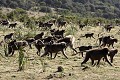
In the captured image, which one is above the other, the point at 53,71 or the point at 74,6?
the point at 53,71

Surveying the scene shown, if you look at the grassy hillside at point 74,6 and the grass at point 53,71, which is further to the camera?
the grassy hillside at point 74,6

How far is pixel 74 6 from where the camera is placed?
153 m

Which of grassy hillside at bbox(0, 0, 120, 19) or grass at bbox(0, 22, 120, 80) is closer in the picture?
grass at bbox(0, 22, 120, 80)

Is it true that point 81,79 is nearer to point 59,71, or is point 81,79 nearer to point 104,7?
point 59,71

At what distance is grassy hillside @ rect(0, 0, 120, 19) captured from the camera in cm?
Result: 12738

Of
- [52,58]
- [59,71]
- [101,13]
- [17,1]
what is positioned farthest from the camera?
[101,13]

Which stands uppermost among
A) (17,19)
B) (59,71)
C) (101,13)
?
(59,71)

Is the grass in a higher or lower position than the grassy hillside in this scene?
higher

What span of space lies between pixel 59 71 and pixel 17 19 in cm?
4312

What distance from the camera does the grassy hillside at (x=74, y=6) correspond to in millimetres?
127375

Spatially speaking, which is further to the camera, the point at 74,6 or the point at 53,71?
the point at 74,6

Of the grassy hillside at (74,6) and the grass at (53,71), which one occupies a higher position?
the grass at (53,71)

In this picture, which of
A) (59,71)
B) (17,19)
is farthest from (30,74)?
(17,19)

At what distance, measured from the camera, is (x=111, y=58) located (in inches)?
683
